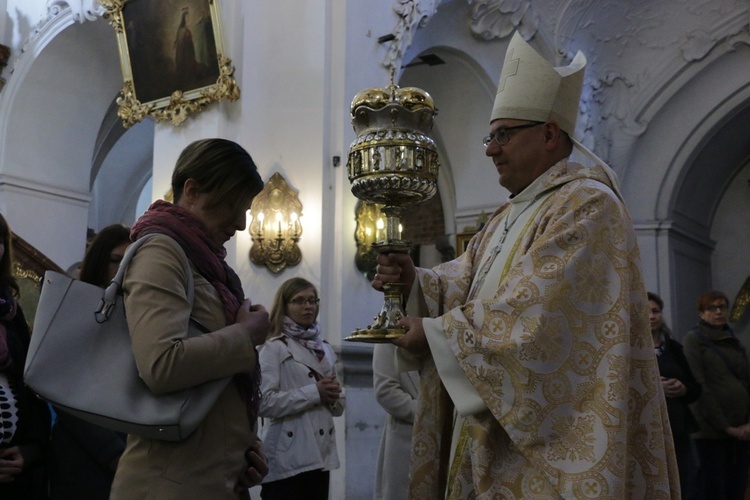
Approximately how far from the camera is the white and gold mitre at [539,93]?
8.17ft

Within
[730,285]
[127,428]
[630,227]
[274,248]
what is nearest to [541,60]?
[630,227]

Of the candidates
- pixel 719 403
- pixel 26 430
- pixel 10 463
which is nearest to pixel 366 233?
pixel 719 403

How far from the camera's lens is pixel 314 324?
176 inches

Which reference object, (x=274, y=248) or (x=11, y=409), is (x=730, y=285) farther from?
(x=11, y=409)

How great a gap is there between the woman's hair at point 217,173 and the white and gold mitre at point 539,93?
0.82 m

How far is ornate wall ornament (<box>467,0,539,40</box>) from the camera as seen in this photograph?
8.30m

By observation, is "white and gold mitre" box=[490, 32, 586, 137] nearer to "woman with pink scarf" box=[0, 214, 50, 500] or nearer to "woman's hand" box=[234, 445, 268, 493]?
"woman's hand" box=[234, 445, 268, 493]

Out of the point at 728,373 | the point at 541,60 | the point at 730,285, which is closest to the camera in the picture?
the point at 541,60

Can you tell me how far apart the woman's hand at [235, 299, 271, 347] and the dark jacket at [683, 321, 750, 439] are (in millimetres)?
4204

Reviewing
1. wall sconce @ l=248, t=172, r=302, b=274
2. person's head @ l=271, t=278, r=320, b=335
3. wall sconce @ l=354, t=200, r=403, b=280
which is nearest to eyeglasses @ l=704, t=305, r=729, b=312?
Answer: wall sconce @ l=354, t=200, r=403, b=280

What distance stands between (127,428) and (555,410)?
974 millimetres

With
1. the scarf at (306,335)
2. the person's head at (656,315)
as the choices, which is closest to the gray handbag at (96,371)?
the scarf at (306,335)

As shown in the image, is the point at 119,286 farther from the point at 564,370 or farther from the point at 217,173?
the point at 564,370

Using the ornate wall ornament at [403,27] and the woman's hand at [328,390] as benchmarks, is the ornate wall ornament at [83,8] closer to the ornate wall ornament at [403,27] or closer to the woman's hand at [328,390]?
the ornate wall ornament at [403,27]
